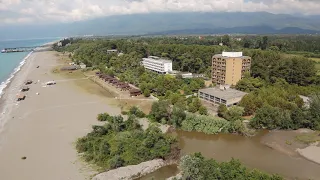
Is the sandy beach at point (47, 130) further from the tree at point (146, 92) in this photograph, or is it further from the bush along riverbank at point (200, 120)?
the bush along riverbank at point (200, 120)

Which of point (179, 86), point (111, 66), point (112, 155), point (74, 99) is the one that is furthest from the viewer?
point (111, 66)

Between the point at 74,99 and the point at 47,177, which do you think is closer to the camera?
the point at 47,177

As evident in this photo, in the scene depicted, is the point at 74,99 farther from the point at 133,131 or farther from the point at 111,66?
the point at 111,66

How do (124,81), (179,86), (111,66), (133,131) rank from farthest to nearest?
1. (111,66)
2. (124,81)
3. (179,86)
4. (133,131)

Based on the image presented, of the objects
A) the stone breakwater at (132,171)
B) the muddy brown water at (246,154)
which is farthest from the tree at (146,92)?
the stone breakwater at (132,171)

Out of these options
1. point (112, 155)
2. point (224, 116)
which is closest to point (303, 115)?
point (224, 116)

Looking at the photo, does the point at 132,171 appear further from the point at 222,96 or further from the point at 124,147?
the point at 222,96

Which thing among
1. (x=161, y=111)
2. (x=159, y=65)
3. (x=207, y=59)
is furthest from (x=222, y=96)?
(x=159, y=65)

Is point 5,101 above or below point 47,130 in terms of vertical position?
above
